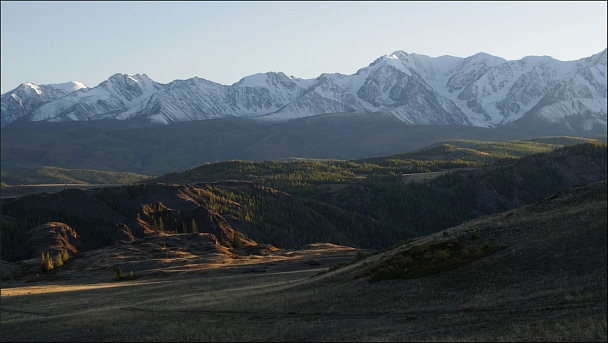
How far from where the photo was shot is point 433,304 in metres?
41.1

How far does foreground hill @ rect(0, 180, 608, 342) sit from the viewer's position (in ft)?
114

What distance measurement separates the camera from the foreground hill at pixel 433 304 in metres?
34.8

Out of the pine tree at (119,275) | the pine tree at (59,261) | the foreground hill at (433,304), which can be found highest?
the foreground hill at (433,304)

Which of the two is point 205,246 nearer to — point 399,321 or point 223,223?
point 223,223

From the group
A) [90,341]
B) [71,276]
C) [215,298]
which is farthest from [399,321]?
[71,276]

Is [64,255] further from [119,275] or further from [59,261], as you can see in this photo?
[119,275]

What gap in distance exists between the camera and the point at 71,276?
4724 inches

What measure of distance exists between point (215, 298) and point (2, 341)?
19022mm

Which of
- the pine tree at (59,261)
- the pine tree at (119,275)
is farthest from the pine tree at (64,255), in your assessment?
the pine tree at (119,275)

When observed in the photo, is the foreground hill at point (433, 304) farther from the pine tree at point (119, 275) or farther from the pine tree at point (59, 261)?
the pine tree at point (59, 261)

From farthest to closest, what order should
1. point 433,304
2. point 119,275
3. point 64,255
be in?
point 64,255
point 119,275
point 433,304

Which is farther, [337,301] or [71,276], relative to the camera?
[71,276]

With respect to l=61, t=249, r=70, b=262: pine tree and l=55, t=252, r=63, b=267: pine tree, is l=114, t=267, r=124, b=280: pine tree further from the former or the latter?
l=61, t=249, r=70, b=262: pine tree

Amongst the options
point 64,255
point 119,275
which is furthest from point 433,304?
point 64,255
